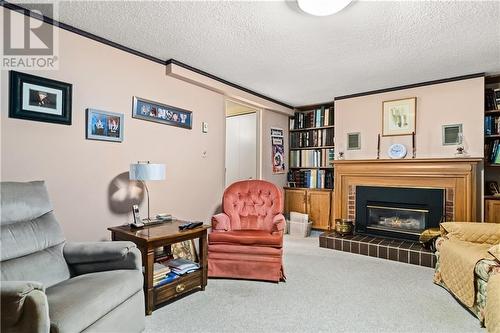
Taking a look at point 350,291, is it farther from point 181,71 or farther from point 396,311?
point 181,71

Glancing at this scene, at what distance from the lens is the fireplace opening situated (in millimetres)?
3666

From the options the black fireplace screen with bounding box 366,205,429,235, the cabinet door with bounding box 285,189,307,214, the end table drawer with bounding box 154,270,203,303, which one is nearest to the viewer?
the end table drawer with bounding box 154,270,203,303

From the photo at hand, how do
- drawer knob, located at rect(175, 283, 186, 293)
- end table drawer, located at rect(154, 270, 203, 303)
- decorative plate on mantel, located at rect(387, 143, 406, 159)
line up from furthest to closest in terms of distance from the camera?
decorative plate on mantel, located at rect(387, 143, 406, 159) → drawer knob, located at rect(175, 283, 186, 293) → end table drawer, located at rect(154, 270, 203, 303)

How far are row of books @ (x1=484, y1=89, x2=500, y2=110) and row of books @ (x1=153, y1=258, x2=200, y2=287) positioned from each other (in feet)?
13.2

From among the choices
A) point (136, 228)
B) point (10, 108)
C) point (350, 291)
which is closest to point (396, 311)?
point (350, 291)

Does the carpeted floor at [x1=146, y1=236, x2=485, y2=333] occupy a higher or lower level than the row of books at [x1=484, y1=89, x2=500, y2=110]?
lower

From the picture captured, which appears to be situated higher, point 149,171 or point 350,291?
point 149,171

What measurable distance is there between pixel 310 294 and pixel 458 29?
8.49 feet

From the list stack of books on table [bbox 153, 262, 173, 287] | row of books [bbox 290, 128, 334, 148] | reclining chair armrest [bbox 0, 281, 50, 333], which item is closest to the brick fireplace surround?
row of books [bbox 290, 128, 334, 148]

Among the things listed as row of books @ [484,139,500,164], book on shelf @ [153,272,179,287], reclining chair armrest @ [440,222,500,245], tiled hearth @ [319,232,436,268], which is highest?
row of books @ [484,139,500,164]

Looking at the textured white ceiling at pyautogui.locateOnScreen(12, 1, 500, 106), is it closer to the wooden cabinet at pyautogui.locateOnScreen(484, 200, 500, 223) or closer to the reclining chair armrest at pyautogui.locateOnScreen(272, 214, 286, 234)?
the wooden cabinet at pyautogui.locateOnScreen(484, 200, 500, 223)

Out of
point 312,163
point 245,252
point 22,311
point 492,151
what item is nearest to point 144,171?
point 245,252

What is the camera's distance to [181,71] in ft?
10.3

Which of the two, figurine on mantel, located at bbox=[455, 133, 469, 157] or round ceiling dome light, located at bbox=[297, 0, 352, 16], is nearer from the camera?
round ceiling dome light, located at bbox=[297, 0, 352, 16]
